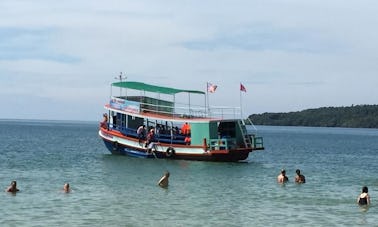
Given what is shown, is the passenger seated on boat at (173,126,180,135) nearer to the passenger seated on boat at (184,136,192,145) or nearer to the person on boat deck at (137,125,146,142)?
the passenger seated on boat at (184,136,192,145)

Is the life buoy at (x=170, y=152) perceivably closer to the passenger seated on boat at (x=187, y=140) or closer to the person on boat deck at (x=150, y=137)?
the passenger seated on boat at (x=187, y=140)

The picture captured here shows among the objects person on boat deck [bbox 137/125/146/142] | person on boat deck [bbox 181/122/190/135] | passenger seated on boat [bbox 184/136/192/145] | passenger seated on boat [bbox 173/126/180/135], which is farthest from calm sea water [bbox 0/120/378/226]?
person on boat deck [bbox 137/125/146/142]

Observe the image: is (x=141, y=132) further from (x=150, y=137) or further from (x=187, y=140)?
(x=187, y=140)

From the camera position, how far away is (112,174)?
118ft

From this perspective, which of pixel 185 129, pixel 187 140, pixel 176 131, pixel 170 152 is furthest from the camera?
pixel 176 131

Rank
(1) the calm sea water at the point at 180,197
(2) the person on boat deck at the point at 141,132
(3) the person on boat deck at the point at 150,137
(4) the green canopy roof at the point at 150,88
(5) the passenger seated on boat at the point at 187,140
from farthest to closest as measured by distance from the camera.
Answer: (4) the green canopy roof at the point at 150,88 → (2) the person on boat deck at the point at 141,132 → (3) the person on boat deck at the point at 150,137 → (5) the passenger seated on boat at the point at 187,140 → (1) the calm sea water at the point at 180,197

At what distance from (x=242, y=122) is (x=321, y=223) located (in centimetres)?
2077

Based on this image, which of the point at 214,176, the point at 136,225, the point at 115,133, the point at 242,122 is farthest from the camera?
the point at 115,133

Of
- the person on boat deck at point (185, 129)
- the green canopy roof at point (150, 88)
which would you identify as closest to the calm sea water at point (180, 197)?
the person on boat deck at point (185, 129)

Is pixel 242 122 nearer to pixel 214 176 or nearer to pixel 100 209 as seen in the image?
pixel 214 176

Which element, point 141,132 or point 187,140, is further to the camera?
point 141,132

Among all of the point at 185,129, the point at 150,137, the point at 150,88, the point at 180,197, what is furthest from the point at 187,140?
the point at 180,197

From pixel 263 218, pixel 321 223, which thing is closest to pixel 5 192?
pixel 263 218

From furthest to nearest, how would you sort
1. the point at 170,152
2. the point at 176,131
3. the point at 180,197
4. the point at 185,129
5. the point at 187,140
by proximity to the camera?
the point at 176,131, the point at 185,129, the point at 170,152, the point at 187,140, the point at 180,197
